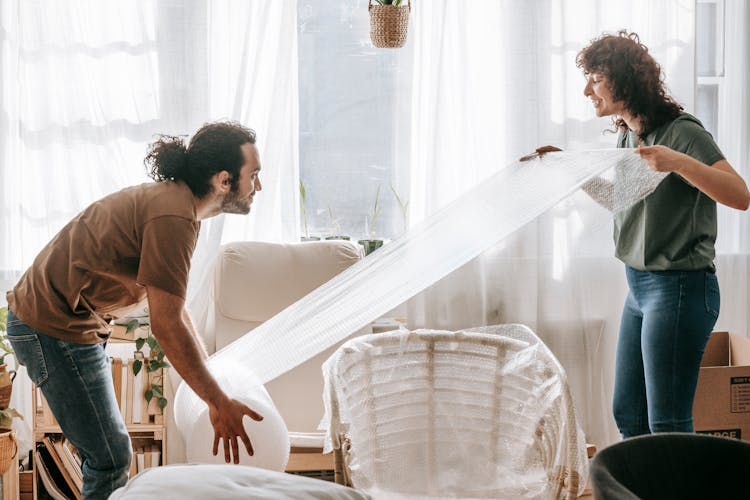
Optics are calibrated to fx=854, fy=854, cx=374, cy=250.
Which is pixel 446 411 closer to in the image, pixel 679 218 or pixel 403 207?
pixel 679 218

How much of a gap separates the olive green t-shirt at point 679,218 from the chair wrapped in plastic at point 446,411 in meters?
0.39

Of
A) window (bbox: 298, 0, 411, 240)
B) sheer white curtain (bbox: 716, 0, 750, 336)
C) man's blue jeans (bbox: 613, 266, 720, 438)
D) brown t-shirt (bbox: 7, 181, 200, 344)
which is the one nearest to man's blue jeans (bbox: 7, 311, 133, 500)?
brown t-shirt (bbox: 7, 181, 200, 344)

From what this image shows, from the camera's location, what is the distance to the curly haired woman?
213 cm

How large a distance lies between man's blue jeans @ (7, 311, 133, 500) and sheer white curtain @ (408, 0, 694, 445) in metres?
1.64

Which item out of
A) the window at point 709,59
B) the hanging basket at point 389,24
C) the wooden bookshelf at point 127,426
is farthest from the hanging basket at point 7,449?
the window at point 709,59

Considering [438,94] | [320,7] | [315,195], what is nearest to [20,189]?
[315,195]

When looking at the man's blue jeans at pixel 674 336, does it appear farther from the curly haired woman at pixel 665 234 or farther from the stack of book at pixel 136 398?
the stack of book at pixel 136 398

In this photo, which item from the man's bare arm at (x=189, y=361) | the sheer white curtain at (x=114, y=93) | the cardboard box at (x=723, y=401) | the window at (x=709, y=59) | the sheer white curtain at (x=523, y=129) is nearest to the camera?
the man's bare arm at (x=189, y=361)

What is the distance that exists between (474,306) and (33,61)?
6.52 feet

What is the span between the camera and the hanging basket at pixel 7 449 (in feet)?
9.30

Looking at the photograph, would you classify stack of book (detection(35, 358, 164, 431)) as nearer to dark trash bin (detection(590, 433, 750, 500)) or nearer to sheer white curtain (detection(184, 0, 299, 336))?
sheer white curtain (detection(184, 0, 299, 336))

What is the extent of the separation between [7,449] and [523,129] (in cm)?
226

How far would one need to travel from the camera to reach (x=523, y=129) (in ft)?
11.4

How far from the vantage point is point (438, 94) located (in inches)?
135
